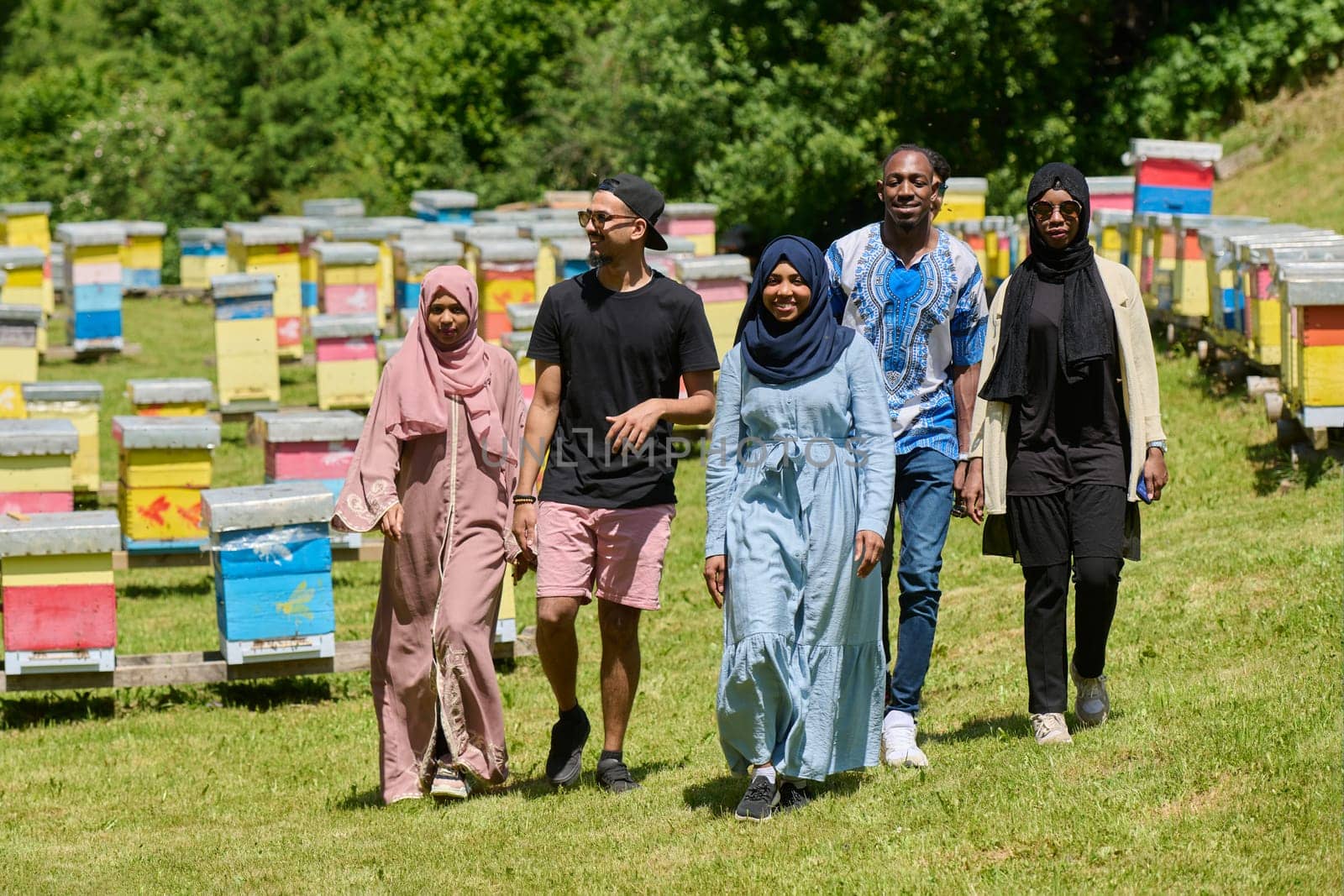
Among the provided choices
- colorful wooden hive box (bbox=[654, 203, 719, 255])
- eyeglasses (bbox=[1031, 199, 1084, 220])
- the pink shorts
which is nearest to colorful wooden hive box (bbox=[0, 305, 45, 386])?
colorful wooden hive box (bbox=[654, 203, 719, 255])

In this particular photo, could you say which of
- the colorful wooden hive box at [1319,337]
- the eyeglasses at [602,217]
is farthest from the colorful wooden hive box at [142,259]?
the eyeglasses at [602,217]

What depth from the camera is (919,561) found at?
6.22 meters

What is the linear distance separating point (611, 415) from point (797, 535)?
3.38 feet

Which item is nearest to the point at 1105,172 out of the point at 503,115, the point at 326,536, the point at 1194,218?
the point at 1194,218

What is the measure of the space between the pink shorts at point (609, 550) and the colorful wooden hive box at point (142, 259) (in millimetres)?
19263

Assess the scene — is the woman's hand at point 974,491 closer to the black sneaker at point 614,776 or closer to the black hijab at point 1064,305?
the black hijab at point 1064,305

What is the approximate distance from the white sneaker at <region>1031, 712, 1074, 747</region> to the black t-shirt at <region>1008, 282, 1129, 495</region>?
80 cm

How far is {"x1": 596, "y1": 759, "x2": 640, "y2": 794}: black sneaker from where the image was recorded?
253 inches

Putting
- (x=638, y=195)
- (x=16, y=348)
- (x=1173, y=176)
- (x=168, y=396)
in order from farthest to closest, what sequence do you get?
(x=1173, y=176)
(x=16, y=348)
(x=168, y=396)
(x=638, y=195)

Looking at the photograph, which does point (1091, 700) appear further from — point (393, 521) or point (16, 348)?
point (16, 348)

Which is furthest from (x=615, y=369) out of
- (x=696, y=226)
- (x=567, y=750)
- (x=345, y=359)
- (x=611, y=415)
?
(x=696, y=226)

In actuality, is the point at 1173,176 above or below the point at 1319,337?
above

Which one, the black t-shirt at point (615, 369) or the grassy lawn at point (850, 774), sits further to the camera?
the black t-shirt at point (615, 369)

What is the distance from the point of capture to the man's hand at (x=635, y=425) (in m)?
6.09
